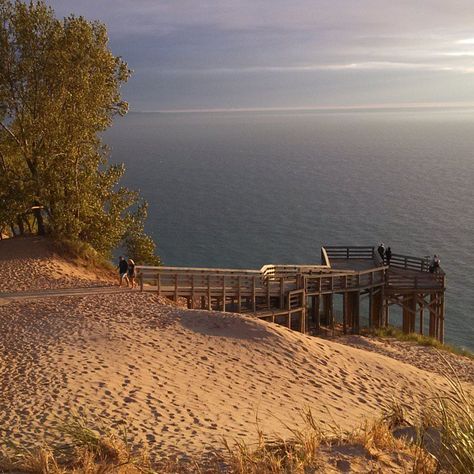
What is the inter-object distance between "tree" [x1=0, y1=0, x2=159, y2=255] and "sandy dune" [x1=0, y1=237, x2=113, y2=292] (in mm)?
1429

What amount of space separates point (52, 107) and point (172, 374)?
18555 mm

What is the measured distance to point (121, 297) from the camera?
77.4ft

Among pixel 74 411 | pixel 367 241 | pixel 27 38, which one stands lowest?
pixel 367 241

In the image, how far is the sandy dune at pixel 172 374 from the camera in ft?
41.6

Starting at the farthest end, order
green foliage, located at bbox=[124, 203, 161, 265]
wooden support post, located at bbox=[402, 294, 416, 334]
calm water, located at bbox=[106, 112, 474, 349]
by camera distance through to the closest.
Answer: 1. calm water, located at bbox=[106, 112, 474, 349]
2. green foliage, located at bbox=[124, 203, 161, 265]
3. wooden support post, located at bbox=[402, 294, 416, 334]

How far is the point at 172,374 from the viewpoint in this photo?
53.2 feet

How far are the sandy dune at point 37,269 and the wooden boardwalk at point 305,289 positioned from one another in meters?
3.23

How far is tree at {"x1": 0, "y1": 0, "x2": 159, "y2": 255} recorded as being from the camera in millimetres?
29391

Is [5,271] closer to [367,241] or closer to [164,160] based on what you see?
[367,241]

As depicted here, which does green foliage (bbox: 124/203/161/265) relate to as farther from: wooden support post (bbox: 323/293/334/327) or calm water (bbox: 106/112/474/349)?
calm water (bbox: 106/112/474/349)

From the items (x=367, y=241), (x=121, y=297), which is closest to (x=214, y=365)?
(x=121, y=297)

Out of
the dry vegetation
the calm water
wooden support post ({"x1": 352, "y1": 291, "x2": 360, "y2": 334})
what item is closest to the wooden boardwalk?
wooden support post ({"x1": 352, "y1": 291, "x2": 360, "y2": 334})

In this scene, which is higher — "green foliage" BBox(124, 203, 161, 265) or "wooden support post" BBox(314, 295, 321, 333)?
"green foliage" BBox(124, 203, 161, 265)

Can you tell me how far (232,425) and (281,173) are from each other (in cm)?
12752
